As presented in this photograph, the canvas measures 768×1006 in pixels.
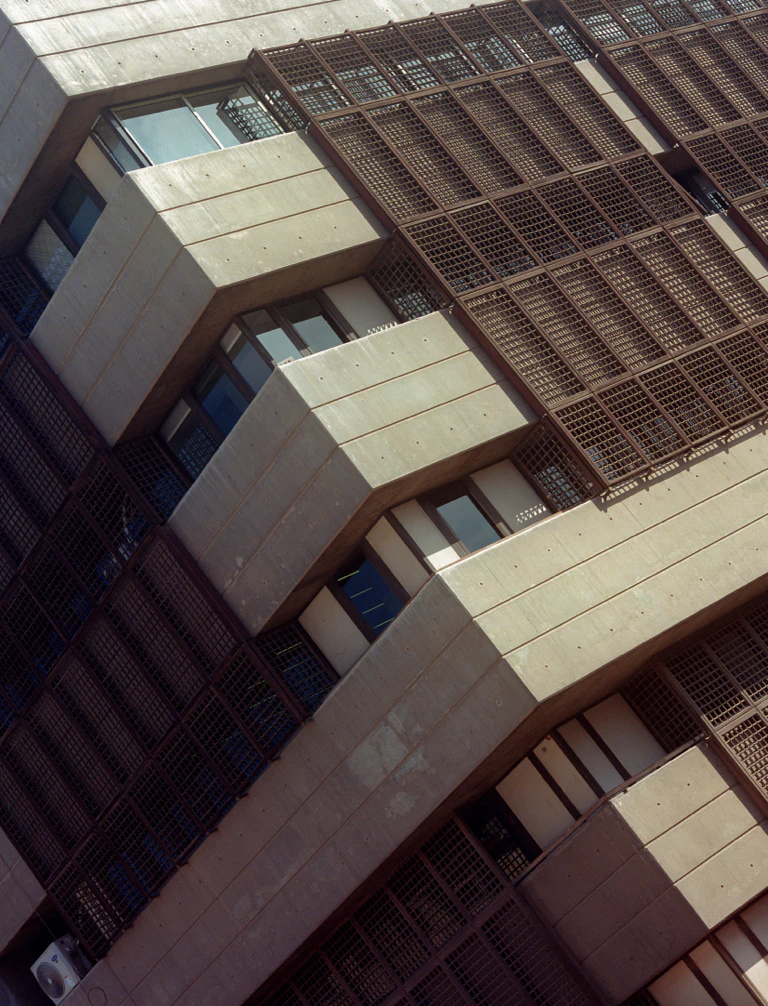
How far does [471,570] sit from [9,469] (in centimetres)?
1020

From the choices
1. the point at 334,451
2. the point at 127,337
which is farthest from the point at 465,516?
the point at 127,337

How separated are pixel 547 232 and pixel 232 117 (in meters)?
6.52

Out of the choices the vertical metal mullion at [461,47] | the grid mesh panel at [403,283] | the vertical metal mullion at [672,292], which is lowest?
the vertical metal mullion at [672,292]

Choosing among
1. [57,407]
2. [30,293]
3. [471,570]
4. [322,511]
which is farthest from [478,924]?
[30,293]

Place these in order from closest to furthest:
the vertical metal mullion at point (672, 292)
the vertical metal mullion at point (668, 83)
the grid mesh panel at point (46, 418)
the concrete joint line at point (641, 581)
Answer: the concrete joint line at point (641, 581), the vertical metal mullion at point (672, 292), the grid mesh panel at point (46, 418), the vertical metal mullion at point (668, 83)

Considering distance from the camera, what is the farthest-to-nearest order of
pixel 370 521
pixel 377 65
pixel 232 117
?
pixel 377 65, pixel 232 117, pixel 370 521

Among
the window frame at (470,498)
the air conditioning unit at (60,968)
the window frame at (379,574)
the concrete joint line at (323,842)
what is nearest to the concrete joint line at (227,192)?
the window frame at (470,498)

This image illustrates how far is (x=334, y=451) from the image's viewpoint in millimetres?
17125

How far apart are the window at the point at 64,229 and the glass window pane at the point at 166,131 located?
4.66 feet

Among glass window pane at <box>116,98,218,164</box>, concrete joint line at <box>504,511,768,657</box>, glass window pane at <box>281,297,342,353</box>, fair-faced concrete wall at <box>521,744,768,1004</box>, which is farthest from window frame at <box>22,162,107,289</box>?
fair-faced concrete wall at <box>521,744,768,1004</box>

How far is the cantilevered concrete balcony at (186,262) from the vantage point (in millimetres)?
18188

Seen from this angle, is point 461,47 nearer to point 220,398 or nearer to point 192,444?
point 220,398

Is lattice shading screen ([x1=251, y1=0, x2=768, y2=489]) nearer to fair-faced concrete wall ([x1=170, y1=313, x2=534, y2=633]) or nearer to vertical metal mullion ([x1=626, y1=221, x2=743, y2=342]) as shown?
vertical metal mullion ([x1=626, y1=221, x2=743, y2=342])

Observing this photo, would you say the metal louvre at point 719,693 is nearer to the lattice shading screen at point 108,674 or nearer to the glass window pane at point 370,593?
the glass window pane at point 370,593
